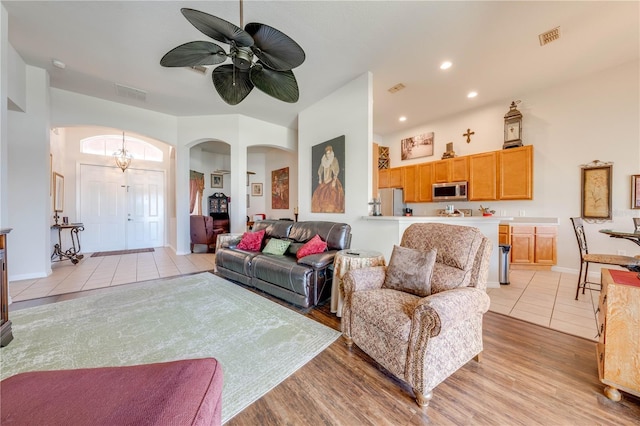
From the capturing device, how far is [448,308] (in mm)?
1404

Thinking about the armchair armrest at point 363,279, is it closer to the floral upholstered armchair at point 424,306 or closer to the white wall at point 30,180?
the floral upholstered armchair at point 424,306

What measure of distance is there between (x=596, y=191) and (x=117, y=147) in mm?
10971

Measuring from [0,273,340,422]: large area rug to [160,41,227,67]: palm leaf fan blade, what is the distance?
235cm

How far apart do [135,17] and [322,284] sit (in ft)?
12.2

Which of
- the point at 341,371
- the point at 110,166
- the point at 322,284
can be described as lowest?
the point at 341,371

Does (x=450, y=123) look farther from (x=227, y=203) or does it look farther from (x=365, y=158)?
(x=227, y=203)

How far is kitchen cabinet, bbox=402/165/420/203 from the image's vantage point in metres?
5.93

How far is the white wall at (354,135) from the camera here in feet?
11.9

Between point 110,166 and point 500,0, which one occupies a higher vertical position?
point 500,0

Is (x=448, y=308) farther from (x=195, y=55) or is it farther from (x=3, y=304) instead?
(x=3, y=304)

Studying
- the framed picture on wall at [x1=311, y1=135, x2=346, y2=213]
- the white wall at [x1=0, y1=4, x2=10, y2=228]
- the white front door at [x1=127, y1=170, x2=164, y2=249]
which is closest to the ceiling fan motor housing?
the framed picture on wall at [x1=311, y1=135, x2=346, y2=213]

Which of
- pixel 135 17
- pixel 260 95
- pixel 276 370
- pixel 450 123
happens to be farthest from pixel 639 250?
pixel 135 17

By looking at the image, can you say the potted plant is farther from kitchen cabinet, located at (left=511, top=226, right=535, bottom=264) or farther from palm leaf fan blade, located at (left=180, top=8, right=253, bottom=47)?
palm leaf fan blade, located at (left=180, top=8, right=253, bottom=47)

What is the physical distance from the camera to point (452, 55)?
326 centimetres
